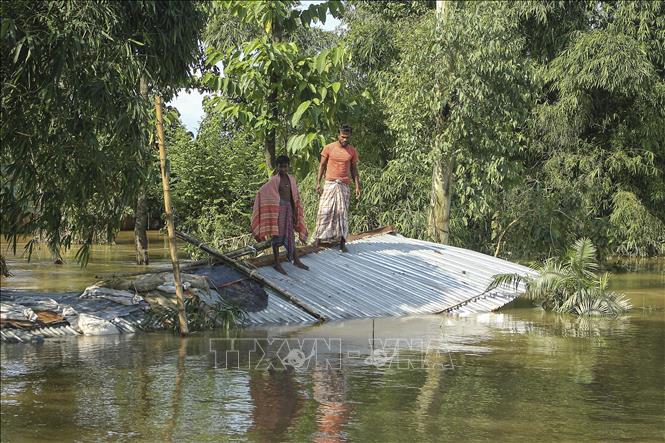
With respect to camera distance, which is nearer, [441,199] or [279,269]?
[279,269]

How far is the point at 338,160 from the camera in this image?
13.2 meters

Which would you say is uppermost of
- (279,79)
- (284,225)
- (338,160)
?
(279,79)

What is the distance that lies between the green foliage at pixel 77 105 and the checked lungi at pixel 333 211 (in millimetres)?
3873

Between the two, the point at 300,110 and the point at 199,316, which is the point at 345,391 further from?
the point at 300,110

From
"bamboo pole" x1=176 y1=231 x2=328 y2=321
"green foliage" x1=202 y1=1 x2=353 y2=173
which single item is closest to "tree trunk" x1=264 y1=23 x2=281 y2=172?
"green foliage" x1=202 y1=1 x2=353 y2=173

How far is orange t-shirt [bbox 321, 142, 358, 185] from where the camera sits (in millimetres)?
13195

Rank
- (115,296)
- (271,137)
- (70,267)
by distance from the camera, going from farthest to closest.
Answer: (70,267), (271,137), (115,296)

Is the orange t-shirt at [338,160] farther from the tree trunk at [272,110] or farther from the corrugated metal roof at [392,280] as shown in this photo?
the tree trunk at [272,110]

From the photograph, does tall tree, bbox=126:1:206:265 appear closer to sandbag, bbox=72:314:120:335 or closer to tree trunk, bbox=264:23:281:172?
sandbag, bbox=72:314:120:335

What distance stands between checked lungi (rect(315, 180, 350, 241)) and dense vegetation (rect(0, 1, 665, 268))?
1278mm

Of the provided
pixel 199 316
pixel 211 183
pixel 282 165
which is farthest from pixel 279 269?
pixel 211 183

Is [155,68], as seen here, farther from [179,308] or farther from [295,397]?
[295,397]

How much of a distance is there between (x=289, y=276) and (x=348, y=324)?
1.41m

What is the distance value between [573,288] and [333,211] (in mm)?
3312
